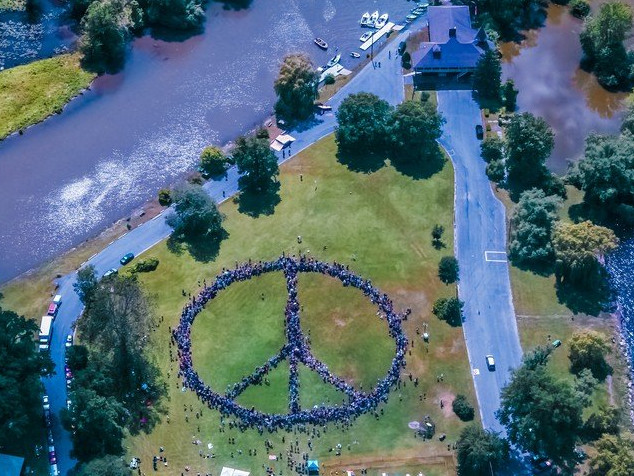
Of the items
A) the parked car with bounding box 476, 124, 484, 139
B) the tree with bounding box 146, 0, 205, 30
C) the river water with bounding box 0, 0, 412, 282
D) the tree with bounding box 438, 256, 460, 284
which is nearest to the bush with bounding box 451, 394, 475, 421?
the tree with bounding box 438, 256, 460, 284

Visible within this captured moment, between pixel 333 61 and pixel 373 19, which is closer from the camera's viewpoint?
pixel 333 61

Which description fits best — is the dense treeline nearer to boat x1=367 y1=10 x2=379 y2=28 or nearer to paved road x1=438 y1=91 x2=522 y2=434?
boat x1=367 y1=10 x2=379 y2=28

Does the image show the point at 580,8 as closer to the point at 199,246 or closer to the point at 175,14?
the point at 175,14

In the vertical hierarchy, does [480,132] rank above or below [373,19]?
below

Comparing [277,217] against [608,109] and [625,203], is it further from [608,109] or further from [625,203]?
[608,109]

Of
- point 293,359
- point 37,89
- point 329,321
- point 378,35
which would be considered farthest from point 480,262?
point 37,89

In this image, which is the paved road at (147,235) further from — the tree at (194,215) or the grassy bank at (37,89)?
the grassy bank at (37,89)

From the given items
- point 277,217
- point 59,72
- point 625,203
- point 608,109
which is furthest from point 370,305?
point 59,72
